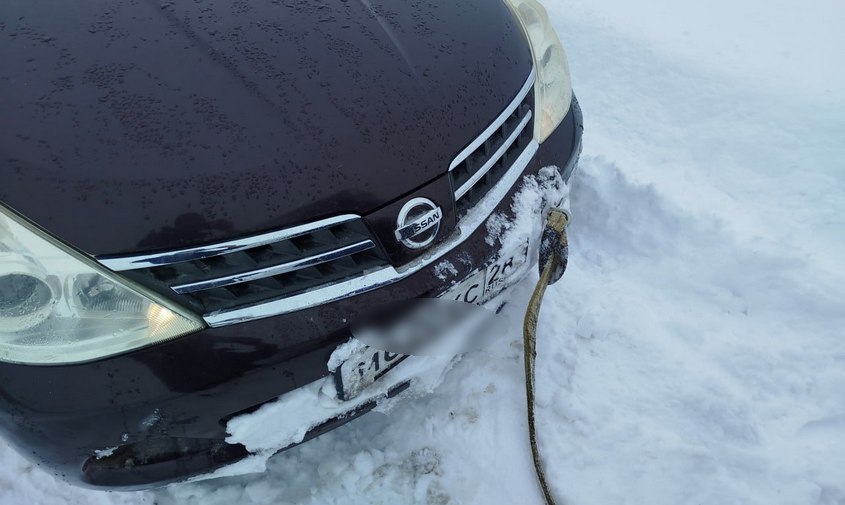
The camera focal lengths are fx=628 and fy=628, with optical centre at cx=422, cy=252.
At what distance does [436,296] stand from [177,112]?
0.72 m

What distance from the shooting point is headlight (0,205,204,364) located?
4.15ft

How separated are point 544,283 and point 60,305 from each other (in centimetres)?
121

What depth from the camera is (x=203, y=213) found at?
130 cm

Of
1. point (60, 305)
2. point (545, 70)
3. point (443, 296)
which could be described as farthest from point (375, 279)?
point (545, 70)

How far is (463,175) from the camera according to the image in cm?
162

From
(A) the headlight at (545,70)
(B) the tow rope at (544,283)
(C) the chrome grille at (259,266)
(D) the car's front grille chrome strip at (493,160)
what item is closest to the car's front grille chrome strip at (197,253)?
(C) the chrome grille at (259,266)

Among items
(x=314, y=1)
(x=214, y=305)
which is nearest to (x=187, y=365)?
(x=214, y=305)

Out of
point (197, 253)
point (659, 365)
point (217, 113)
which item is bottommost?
point (659, 365)

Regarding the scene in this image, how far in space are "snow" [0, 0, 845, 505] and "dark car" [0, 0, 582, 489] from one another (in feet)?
0.75

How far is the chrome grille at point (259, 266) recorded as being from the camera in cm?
130

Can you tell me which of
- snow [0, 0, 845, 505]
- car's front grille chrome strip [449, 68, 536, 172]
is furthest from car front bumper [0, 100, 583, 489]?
car's front grille chrome strip [449, 68, 536, 172]

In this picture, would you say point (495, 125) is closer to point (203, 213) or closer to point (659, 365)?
point (203, 213)

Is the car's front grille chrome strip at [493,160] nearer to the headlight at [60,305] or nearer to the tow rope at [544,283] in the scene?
the tow rope at [544,283]

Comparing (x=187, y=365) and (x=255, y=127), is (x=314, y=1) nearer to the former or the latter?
(x=255, y=127)
